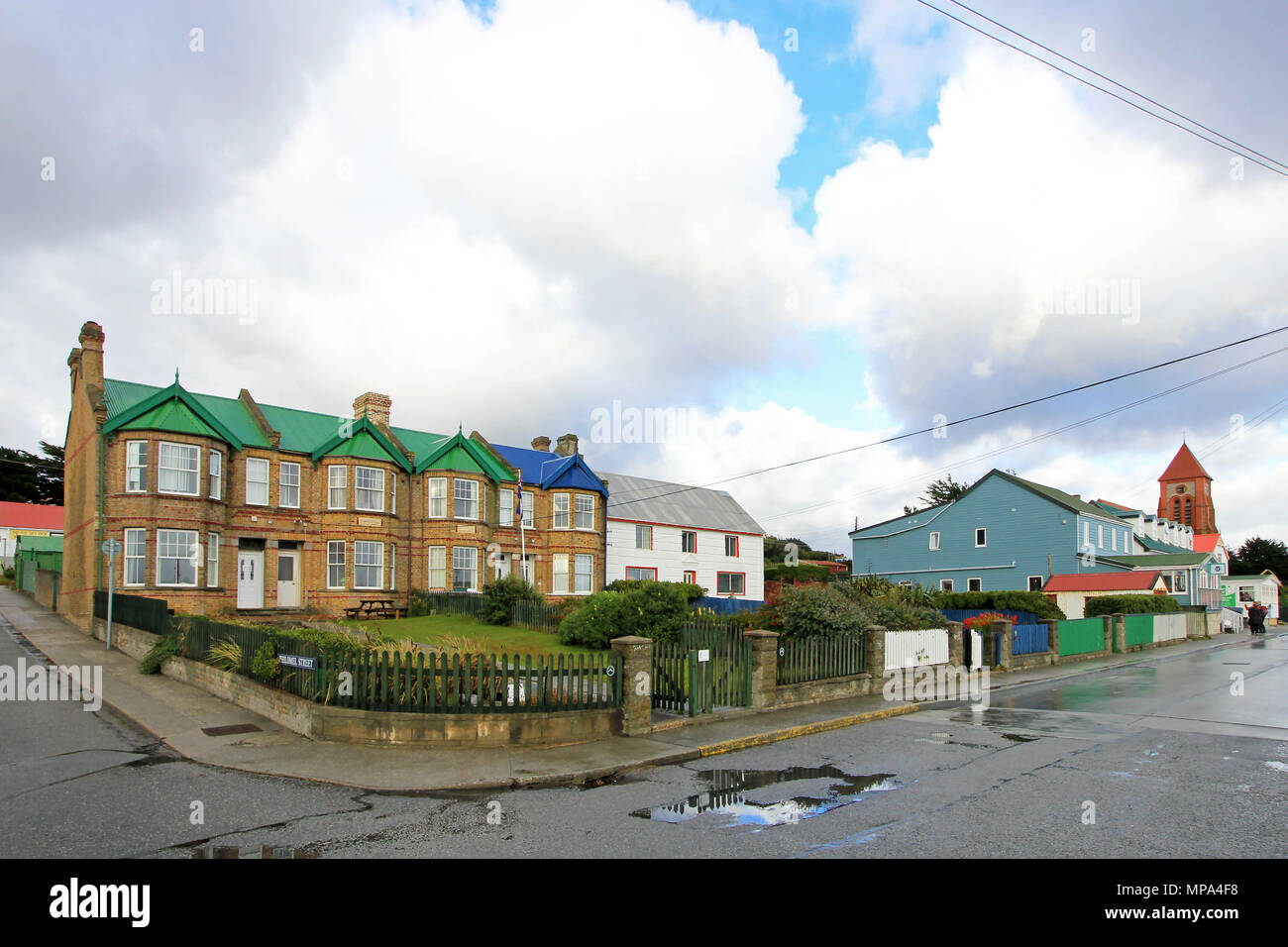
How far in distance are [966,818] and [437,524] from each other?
29.6 metres

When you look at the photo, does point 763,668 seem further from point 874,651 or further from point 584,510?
point 584,510

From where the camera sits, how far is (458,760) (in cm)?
1057

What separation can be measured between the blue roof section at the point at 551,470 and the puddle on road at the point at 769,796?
2981 cm

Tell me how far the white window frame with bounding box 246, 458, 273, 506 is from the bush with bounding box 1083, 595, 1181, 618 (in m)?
35.4

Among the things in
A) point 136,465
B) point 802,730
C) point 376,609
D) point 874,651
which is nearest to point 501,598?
point 376,609

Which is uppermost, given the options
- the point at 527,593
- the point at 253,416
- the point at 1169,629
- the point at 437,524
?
the point at 253,416

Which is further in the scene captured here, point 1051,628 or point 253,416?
point 253,416

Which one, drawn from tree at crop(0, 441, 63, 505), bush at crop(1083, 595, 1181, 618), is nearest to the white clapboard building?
bush at crop(1083, 595, 1181, 618)

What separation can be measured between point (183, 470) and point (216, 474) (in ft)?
4.18

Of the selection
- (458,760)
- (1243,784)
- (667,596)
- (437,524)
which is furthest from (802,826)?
(437,524)

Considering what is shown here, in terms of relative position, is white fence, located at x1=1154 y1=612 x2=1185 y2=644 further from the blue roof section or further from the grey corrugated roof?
the blue roof section

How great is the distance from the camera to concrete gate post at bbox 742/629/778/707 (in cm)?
1470

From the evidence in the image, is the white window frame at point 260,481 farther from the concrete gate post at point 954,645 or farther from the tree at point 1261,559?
the tree at point 1261,559
